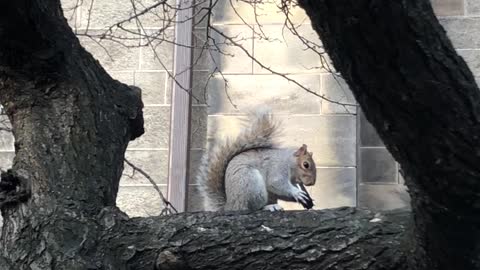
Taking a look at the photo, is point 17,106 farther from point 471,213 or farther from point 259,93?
point 259,93

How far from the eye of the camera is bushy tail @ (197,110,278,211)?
3230 mm

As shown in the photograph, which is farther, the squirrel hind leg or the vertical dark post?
the vertical dark post

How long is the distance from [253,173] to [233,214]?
112cm

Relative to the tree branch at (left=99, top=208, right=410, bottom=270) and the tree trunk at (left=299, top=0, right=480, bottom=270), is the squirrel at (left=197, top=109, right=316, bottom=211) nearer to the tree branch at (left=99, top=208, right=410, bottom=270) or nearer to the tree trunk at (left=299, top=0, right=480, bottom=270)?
the tree branch at (left=99, top=208, right=410, bottom=270)

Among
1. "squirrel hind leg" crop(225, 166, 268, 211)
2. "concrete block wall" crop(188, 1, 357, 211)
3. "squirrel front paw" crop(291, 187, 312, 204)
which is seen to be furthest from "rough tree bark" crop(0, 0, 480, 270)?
"concrete block wall" crop(188, 1, 357, 211)

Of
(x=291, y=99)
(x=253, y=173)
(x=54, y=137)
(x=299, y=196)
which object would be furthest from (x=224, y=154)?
(x=291, y=99)

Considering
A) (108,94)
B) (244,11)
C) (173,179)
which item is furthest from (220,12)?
(108,94)

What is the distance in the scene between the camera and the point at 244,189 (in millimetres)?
3109

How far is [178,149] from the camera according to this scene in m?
4.69

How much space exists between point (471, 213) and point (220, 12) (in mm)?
3286

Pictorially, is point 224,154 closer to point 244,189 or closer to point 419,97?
point 244,189

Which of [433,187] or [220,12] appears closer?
[433,187]

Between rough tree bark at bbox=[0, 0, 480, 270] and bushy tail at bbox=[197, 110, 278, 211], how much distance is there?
0.86 metres

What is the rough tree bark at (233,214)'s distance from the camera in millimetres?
1421
